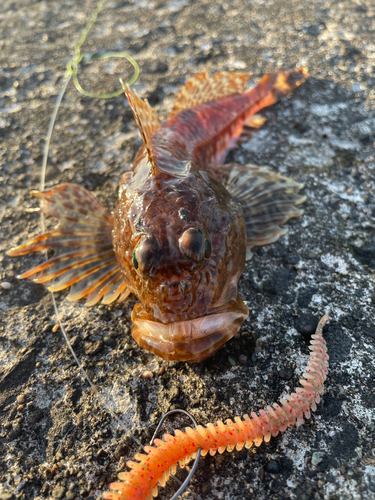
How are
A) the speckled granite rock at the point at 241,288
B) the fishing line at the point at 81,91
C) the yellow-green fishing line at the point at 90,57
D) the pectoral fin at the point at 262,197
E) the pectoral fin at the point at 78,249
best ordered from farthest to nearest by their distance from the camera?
the yellow-green fishing line at the point at 90,57 → the pectoral fin at the point at 262,197 → the pectoral fin at the point at 78,249 → the fishing line at the point at 81,91 → the speckled granite rock at the point at 241,288

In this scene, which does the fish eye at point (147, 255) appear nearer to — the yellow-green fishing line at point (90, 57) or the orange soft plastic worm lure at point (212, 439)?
the orange soft plastic worm lure at point (212, 439)

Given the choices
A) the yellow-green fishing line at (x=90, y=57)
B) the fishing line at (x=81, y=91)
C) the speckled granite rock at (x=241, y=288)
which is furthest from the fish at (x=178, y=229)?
the yellow-green fishing line at (x=90, y=57)

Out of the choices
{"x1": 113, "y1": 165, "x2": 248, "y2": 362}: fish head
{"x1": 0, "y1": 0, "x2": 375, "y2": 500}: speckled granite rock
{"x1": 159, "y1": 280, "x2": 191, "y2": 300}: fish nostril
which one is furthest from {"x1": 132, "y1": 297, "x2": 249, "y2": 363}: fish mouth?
{"x1": 0, "y1": 0, "x2": 375, "y2": 500}: speckled granite rock

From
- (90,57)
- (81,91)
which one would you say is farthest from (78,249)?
(90,57)

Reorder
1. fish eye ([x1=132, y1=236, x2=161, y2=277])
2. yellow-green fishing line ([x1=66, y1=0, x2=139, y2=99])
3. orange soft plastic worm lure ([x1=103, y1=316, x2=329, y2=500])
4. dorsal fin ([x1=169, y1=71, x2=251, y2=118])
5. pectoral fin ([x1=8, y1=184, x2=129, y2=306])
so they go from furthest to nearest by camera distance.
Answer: yellow-green fishing line ([x1=66, y1=0, x2=139, y2=99])
dorsal fin ([x1=169, y1=71, x2=251, y2=118])
pectoral fin ([x1=8, y1=184, x2=129, y2=306])
fish eye ([x1=132, y1=236, x2=161, y2=277])
orange soft plastic worm lure ([x1=103, y1=316, x2=329, y2=500])

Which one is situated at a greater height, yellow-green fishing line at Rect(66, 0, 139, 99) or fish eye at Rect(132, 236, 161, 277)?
yellow-green fishing line at Rect(66, 0, 139, 99)

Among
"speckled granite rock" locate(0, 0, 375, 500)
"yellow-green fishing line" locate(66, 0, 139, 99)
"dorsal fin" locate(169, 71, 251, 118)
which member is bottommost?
"speckled granite rock" locate(0, 0, 375, 500)

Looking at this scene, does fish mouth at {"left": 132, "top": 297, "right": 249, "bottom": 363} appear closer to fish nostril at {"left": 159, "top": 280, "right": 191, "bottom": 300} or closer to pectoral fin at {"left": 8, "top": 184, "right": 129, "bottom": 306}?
fish nostril at {"left": 159, "top": 280, "right": 191, "bottom": 300}

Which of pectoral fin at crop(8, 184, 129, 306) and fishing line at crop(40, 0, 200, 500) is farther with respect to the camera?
pectoral fin at crop(8, 184, 129, 306)
